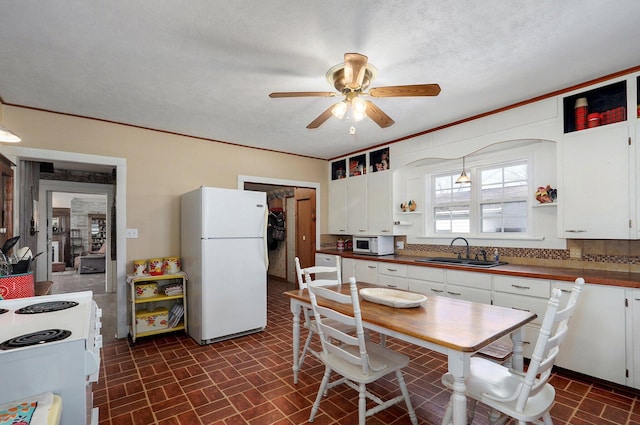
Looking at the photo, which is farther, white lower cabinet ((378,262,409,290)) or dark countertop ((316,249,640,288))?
white lower cabinet ((378,262,409,290))

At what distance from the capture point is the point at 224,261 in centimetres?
339

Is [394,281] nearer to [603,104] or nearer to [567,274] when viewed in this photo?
[567,274]

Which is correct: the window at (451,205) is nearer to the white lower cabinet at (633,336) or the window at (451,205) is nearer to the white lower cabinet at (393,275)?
the white lower cabinet at (393,275)

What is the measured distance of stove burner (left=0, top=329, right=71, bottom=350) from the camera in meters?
0.95

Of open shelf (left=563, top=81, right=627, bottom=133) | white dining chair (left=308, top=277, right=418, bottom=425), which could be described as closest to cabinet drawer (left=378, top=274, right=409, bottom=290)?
white dining chair (left=308, top=277, right=418, bottom=425)

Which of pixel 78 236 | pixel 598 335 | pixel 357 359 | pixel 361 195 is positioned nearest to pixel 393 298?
pixel 357 359

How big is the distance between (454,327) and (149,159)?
3695 mm

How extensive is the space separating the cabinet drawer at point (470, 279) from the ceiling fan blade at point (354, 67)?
7.20 feet

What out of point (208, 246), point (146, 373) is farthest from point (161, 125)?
point (146, 373)

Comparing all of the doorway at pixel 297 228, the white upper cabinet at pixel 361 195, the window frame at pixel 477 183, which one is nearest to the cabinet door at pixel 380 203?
the white upper cabinet at pixel 361 195

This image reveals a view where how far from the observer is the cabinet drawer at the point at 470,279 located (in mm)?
2982

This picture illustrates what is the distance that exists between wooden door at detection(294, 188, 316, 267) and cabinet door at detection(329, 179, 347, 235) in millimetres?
386

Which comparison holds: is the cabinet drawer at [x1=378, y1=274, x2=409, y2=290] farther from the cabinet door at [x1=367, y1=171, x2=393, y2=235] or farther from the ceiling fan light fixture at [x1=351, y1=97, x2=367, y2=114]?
the ceiling fan light fixture at [x1=351, y1=97, x2=367, y2=114]

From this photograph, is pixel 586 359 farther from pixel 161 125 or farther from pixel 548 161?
pixel 161 125
